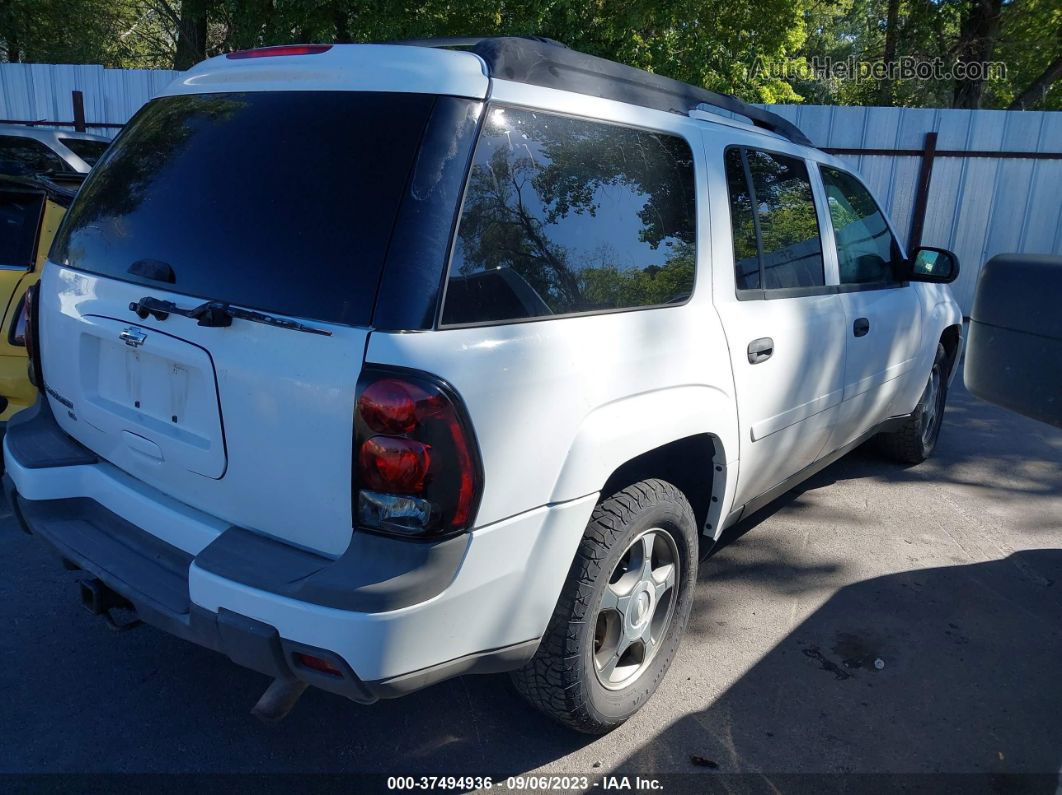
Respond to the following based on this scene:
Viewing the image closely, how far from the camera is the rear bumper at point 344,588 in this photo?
1.93 m

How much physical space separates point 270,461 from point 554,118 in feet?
3.99

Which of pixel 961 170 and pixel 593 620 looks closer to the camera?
pixel 593 620

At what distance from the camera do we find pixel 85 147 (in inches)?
290

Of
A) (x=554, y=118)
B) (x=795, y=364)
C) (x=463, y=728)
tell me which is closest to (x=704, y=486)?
(x=795, y=364)

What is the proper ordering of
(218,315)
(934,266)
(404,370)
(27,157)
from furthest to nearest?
(27,157) → (934,266) → (218,315) → (404,370)

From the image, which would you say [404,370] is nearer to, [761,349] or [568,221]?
[568,221]

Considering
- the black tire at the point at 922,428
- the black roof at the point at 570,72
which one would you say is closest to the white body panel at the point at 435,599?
the black roof at the point at 570,72

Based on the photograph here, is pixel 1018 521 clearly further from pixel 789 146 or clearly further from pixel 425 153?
pixel 425 153

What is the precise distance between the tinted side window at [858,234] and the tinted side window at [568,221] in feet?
4.61

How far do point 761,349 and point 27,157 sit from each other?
20.1 ft

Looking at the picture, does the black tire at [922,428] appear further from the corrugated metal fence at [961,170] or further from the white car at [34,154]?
the white car at [34,154]

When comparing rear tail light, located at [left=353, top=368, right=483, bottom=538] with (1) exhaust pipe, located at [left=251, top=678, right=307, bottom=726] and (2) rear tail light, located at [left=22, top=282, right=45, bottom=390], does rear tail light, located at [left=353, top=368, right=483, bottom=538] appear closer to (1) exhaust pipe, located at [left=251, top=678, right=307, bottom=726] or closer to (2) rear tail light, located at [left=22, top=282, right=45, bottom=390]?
(1) exhaust pipe, located at [left=251, top=678, right=307, bottom=726]

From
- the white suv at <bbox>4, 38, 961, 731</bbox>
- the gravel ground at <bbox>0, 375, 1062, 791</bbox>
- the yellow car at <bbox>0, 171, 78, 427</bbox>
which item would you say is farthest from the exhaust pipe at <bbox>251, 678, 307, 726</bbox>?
the yellow car at <bbox>0, 171, 78, 427</bbox>

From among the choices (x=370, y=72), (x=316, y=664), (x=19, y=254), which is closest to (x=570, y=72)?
(x=370, y=72)
